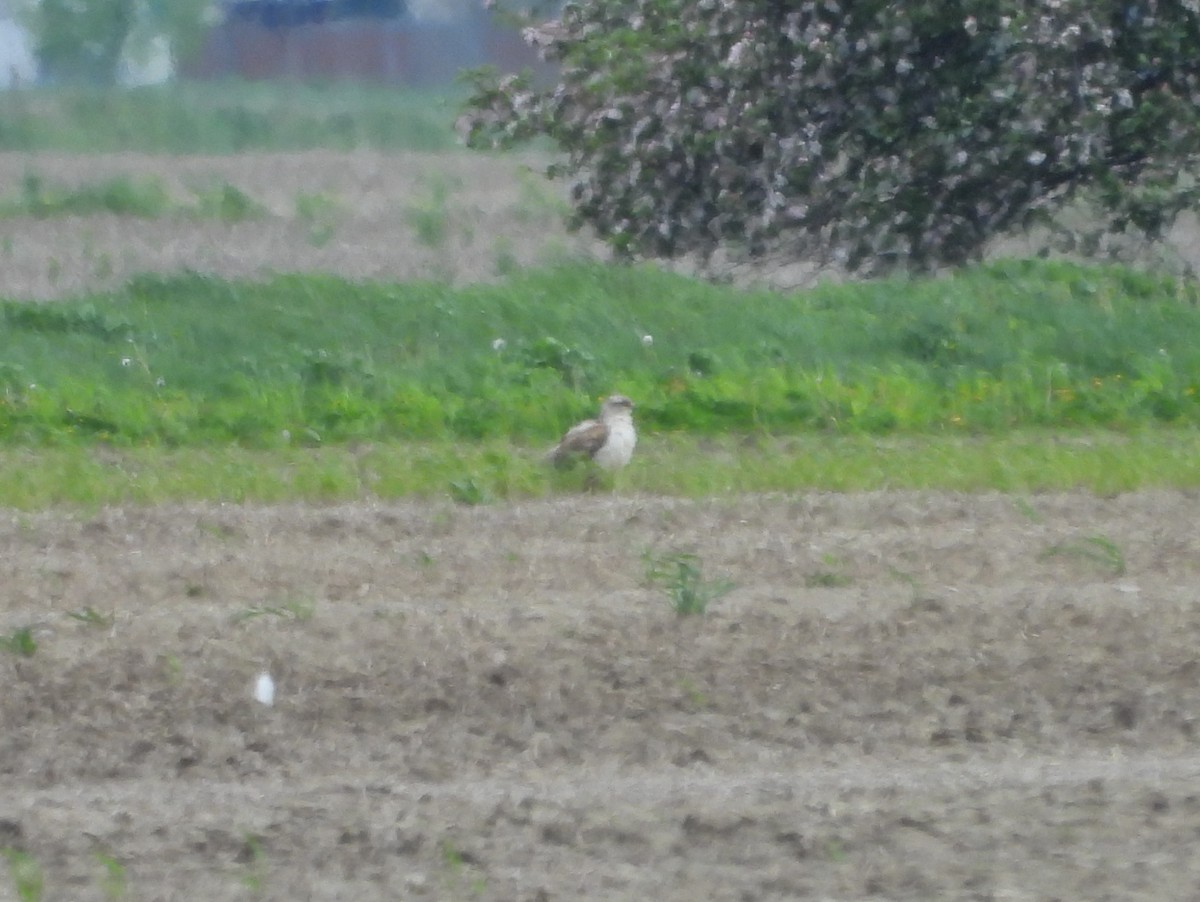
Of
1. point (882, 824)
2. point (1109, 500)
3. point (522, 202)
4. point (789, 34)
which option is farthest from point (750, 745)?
point (522, 202)


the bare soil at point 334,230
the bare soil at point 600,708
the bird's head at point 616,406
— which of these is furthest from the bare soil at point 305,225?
the bare soil at point 600,708

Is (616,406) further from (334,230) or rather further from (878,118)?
(334,230)

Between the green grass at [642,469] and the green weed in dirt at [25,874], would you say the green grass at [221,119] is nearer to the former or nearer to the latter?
the green grass at [642,469]

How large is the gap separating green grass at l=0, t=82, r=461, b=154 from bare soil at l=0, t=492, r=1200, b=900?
24.8 meters

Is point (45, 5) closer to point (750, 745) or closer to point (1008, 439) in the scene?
point (1008, 439)

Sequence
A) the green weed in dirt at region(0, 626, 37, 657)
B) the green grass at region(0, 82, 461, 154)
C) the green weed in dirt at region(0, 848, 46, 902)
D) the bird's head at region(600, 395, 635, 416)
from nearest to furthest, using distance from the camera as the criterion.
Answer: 1. the green weed in dirt at region(0, 848, 46, 902)
2. the green weed in dirt at region(0, 626, 37, 657)
3. the bird's head at region(600, 395, 635, 416)
4. the green grass at region(0, 82, 461, 154)

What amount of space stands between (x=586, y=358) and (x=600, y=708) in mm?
5690

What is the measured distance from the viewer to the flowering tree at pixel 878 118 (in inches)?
535

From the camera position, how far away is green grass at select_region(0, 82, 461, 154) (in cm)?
3469

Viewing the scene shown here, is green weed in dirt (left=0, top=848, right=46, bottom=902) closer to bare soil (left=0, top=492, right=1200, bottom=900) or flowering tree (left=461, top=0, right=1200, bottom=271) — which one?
bare soil (left=0, top=492, right=1200, bottom=900)

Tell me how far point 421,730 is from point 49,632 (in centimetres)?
133

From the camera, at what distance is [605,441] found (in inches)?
368

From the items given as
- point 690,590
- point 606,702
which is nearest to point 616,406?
point 690,590

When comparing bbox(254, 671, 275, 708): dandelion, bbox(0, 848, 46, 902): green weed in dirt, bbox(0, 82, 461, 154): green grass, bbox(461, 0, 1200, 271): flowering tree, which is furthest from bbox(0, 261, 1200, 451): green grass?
bbox(0, 82, 461, 154): green grass
